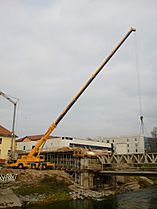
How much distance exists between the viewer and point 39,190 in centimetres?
3559

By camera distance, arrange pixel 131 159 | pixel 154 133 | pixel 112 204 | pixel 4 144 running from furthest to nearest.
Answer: pixel 154 133 → pixel 4 144 → pixel 131 159 → pixel 112 204

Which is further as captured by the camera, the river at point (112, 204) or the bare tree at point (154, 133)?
the bare tree at point (154, 133)

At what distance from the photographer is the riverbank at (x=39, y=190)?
104ft

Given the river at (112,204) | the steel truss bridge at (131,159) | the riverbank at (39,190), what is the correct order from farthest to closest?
the steel truss bridge at (131,159)
the river at (112,204)
the riverbank at (39,190)

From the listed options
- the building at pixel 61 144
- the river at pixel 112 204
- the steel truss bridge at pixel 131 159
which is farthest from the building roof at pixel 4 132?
the river at pixel 112 204

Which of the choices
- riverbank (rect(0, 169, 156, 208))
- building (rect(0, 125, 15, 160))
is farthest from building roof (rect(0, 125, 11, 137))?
riverbank (rect(0, 169, 156, 208))

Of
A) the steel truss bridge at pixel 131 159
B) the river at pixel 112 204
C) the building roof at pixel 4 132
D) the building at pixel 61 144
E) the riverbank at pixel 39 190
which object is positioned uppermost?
the building roof at pixel 4 132

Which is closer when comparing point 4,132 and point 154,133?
point 4,132

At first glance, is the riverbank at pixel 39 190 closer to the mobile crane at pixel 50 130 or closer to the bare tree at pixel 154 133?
the mobile crane at pixel 50 130

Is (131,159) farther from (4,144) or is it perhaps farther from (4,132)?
(4,132)

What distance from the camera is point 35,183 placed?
37.2 meters

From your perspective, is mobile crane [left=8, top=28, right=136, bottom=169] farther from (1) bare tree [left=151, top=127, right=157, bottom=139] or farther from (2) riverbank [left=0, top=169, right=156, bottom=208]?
(1) bare tree [left=151, top=127, right=157, bottom=139]

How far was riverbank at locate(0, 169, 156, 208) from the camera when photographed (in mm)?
31734

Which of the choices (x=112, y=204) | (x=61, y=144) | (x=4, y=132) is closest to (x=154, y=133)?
(x=61, y=144)
